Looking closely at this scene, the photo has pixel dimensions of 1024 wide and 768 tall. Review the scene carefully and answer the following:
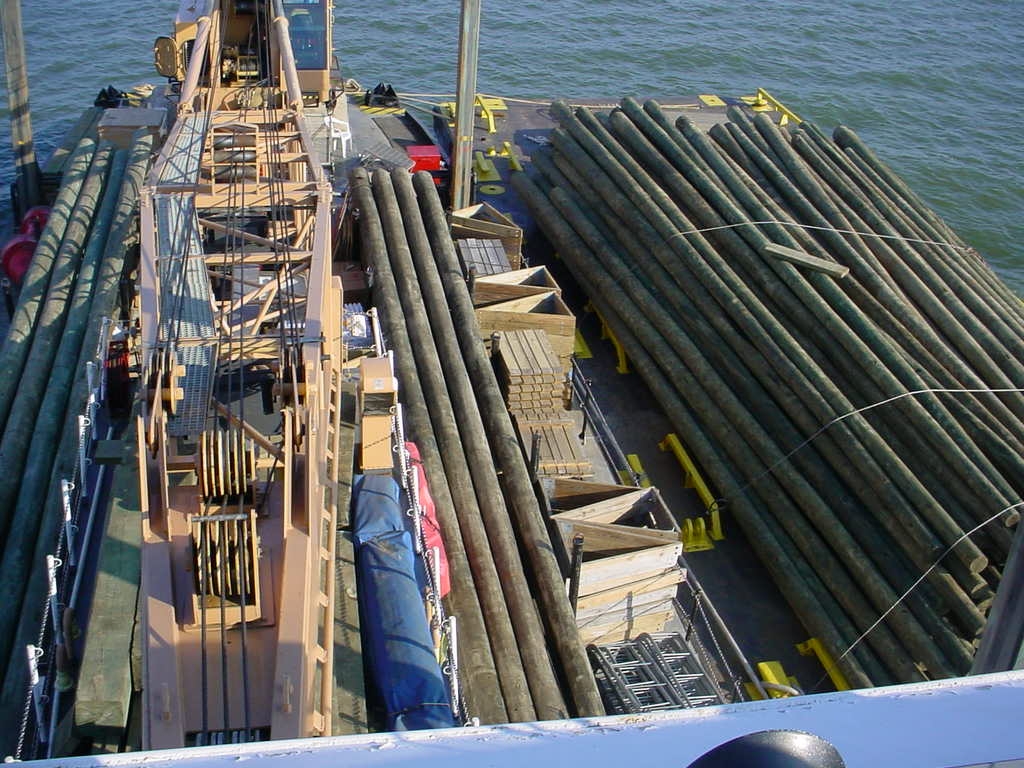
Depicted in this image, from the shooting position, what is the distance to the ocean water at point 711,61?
3672 cm

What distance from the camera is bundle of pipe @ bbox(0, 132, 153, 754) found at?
38.4ft

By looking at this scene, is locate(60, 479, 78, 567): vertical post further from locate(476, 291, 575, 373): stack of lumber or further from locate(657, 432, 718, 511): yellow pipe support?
locate(657, 432, 718, 511): yellow pipe support

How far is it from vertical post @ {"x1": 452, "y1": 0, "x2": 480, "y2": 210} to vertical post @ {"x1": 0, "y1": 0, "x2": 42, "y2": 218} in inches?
410

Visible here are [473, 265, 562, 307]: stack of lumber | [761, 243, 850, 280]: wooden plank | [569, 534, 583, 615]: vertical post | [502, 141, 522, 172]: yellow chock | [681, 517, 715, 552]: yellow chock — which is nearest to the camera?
[569, 534, 583, 615]: vertical post

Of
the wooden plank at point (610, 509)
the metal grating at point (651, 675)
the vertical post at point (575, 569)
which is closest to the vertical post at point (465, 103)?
the wooden plank at point (610, 509)

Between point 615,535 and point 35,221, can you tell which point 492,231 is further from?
point 35,221

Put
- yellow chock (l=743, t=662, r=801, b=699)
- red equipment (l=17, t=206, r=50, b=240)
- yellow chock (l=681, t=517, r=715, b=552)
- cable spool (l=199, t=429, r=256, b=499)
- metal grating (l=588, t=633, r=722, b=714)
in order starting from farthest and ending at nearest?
red equipment (l=17, t=206, r=50, b=240)
yellow chock (l=681, t=517, r=715, b=552)
yellow chock (l=743, t=662, r=801, b=699)
metal grating (l=588, t=633, r=722, b=714)
cable spool (l=199, t=429, r=256, b=499)

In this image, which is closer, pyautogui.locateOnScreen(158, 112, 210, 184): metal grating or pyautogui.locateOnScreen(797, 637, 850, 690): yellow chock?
pyautogui.locateOnScreen(158, 112, 210, 184): metal grating

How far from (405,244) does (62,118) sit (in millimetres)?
22887

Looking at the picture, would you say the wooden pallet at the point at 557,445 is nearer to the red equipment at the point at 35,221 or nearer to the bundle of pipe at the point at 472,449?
the bundle of pipe at the point at 472,449

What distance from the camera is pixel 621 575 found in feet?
45.1

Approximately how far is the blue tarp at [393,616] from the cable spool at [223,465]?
294cm

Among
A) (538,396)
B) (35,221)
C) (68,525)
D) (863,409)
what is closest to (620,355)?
(538,396)

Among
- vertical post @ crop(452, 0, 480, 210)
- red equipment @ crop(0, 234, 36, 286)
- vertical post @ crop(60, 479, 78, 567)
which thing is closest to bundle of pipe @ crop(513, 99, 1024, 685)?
vertical post @ crop(452, 0, 480, 210)
